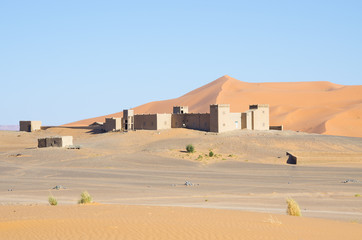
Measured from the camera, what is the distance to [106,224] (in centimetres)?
1189

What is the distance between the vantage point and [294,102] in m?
100

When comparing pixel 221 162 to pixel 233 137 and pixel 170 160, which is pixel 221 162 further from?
pixel 233 137

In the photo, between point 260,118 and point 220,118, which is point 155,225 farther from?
point 260,118

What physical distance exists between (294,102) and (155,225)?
299 ft

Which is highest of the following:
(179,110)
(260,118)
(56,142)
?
(179,110)

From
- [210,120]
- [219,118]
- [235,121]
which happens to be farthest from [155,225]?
[235,121]

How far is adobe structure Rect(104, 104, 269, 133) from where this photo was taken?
159ft

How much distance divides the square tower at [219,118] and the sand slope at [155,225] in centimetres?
3238

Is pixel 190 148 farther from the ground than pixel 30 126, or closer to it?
closer to it

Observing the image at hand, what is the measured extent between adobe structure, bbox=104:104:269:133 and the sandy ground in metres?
1.60

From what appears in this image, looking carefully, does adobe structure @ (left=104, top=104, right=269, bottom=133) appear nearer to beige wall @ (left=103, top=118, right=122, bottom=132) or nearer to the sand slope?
beige wall @ (left=103, top=118, right=122, bottom=132)

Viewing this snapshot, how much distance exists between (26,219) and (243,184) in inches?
653

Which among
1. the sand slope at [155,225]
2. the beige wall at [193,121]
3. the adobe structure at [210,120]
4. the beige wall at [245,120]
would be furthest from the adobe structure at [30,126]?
the sand slope at [155,225]

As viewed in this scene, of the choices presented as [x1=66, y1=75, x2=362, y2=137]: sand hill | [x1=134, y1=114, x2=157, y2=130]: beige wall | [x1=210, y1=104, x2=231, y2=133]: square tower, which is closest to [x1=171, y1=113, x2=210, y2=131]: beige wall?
[x1=210, y1=104, x2=231, y2=133]: square tower
